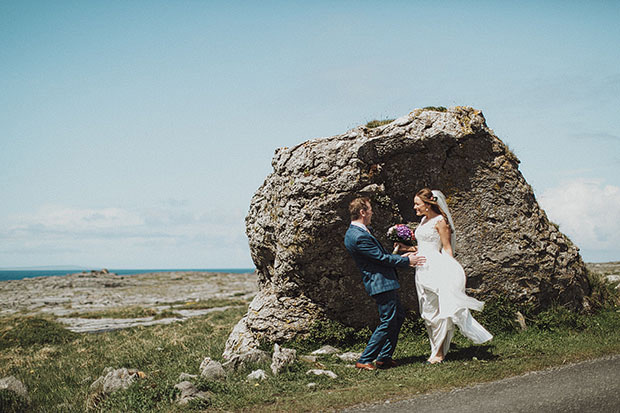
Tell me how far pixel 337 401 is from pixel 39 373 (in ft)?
29.3

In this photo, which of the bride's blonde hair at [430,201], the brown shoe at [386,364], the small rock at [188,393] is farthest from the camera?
the bride's blonde hair at [430,201]

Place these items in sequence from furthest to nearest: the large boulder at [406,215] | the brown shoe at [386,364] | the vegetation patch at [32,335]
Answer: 1. the vegetation patch at [32,335]
2. the large boulder at [406,215]
3. the brown shoe at [386,364]

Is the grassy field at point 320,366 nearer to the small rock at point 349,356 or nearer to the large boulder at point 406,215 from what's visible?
the small rock at point 349,356

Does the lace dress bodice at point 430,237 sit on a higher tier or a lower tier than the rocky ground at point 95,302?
higher

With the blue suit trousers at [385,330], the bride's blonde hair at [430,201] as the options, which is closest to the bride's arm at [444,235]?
the bride's blonde hair at [430,201]

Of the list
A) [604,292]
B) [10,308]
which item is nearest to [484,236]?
[604,292]

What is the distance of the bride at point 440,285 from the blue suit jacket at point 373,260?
61 centimetres

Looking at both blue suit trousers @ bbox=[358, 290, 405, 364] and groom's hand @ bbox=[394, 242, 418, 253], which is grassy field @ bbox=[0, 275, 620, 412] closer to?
blue suit trousers @ bbox=[358, 290, 405, 364]

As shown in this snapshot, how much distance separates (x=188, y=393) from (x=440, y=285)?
512 cm

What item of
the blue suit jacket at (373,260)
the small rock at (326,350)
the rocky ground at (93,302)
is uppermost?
the blue suit jacket at (373,260)

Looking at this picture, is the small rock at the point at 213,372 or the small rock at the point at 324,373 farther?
the small rock at the point at 213,372

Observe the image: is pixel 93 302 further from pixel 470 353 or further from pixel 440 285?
pixel 440 285

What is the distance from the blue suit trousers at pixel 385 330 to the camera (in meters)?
8.79

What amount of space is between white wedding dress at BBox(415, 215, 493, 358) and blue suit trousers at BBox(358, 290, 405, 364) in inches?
26.2
